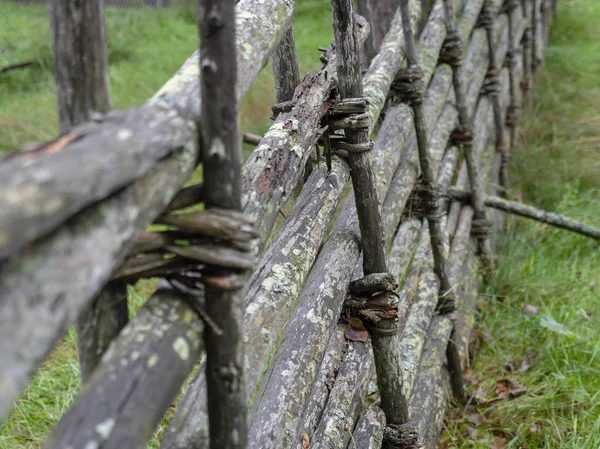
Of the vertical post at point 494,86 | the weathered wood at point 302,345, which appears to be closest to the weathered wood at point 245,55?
the weathered wood at point 302,345

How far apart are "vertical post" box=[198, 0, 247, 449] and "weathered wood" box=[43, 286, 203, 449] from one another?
0.04 meters

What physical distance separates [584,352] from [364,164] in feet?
4.86

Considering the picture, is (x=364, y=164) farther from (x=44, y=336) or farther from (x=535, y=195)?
(x=535, y=195)

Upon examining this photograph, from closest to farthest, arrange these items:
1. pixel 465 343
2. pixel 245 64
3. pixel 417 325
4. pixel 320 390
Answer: pixel 245 64 → pixel 320 390 → pixel 417 325 → pixel 465 343

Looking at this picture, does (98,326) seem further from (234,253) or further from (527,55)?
(527,55)

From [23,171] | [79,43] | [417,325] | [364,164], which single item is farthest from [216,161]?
[417,325]

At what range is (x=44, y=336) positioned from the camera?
659 millimetres

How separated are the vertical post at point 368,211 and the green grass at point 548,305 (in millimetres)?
617

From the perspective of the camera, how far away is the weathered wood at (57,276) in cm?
63

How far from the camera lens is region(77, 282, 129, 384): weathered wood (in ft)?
3.05

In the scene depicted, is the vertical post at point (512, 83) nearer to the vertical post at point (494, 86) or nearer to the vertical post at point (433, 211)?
the vertical post at point (494, 86)

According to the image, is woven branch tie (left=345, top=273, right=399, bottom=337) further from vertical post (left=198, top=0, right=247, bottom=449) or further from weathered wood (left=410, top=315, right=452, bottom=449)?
vertical post (left=198, top=0, right=247, bottom=449)

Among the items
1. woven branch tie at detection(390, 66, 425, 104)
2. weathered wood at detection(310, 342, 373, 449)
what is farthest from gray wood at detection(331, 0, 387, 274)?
woven branch tie at detection(390, 66, 425, 104)

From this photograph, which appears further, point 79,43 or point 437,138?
point 437,138
